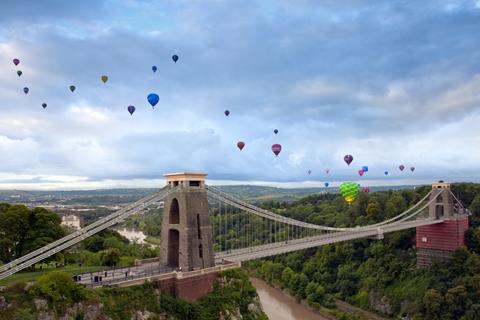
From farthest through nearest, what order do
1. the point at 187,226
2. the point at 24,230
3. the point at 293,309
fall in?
the point at 293,309, the point at 24,230, the point at 187,226

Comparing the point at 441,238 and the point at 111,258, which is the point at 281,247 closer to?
the point at 111,258

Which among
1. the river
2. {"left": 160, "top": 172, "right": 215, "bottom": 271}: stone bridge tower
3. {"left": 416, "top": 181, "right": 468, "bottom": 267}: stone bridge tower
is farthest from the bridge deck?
the river

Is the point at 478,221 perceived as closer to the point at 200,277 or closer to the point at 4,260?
the point at 200,277

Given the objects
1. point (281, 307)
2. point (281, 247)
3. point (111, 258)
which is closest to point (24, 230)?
point (111, 258)

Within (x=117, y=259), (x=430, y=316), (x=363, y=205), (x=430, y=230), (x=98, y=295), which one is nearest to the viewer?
(x=98, y=295)

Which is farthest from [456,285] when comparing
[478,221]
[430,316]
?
[478,221]

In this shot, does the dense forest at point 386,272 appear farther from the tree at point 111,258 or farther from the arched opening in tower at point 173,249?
the tree at point 111,258

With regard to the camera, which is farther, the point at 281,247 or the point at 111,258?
the point at 281,247
